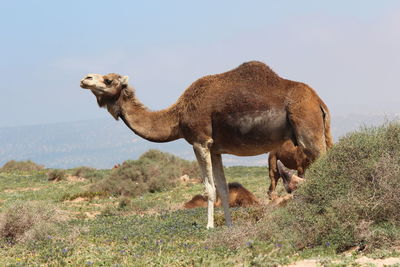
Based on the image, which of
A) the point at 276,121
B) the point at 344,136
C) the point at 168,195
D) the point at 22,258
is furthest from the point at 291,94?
the point at 168,195

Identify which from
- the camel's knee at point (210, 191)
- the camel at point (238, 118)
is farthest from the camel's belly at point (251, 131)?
the camel's knee at point (210, 191)

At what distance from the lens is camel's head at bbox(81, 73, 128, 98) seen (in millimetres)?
11891

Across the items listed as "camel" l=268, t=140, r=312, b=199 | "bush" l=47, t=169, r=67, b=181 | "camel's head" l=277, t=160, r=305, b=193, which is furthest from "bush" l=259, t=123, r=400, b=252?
"bush" l=47, t=169, r=67, b=181

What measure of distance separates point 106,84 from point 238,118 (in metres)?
3.35

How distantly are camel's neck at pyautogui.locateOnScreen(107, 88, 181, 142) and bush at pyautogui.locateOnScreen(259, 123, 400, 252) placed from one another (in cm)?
342

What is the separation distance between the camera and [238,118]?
10.5 m

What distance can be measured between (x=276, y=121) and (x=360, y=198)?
8.58 feet

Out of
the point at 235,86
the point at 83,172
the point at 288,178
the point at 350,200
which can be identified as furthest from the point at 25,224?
the point at 83,172

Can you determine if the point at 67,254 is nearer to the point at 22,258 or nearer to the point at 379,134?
the point at 22,258

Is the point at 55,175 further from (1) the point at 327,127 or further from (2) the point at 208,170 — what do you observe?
(1) the point at 327,127

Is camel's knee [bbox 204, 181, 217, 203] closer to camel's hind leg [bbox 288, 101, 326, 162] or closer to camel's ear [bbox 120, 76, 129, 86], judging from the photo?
camel's hind leg [bbox 288, 101, 326, 162]

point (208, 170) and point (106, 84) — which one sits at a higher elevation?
point (106, 84)

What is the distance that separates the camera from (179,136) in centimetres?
1173

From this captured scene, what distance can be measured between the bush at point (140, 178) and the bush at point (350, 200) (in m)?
17.1
